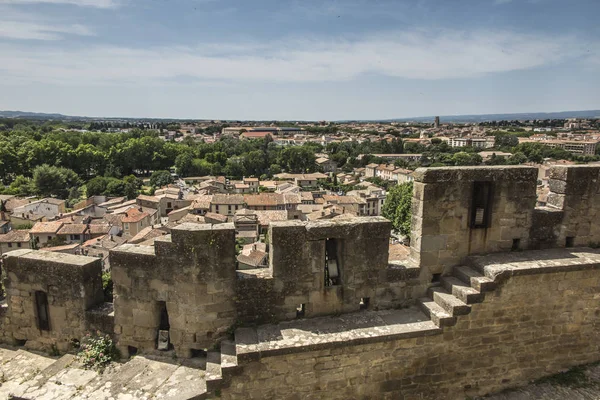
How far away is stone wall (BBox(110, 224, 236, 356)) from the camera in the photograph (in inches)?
227

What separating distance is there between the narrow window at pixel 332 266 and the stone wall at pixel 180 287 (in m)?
1.53

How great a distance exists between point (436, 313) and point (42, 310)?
6.50 meters

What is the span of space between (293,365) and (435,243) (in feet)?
10.1

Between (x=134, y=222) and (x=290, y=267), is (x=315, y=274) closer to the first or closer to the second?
(x=290, y=267)

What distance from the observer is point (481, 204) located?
6.82 meters

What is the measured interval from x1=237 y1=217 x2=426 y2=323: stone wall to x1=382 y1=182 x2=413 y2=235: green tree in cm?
3152

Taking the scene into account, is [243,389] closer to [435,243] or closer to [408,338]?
[408,338]

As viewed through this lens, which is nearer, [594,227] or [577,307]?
[577,307]

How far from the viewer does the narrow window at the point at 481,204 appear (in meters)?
6.79

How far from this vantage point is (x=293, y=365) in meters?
5.61

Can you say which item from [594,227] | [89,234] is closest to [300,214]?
[89,234]

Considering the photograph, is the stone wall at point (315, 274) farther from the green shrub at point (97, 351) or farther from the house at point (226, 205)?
the house at point (226, 205)

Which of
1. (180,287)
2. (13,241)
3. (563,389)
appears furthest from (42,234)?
(563,389)

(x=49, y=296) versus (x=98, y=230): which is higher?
(x=49, y=296)
